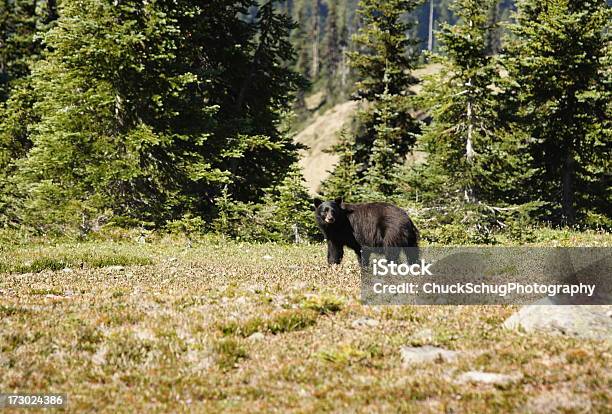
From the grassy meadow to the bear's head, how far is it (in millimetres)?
1529

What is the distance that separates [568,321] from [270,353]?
3.97 meters

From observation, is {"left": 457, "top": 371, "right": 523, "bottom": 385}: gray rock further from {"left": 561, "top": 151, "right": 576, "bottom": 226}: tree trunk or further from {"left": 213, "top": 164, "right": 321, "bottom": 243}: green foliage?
{"left": 561, "top": 151, "right": 576, "bottom": 226}: tree trunk

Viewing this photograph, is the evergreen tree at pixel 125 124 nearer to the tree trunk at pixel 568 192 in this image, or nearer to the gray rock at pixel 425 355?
the tree trunk at pixel 568 192

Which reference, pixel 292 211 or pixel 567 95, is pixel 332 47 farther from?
pixel 292 211

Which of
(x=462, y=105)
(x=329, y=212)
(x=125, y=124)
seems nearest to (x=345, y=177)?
(x=462, y=105)

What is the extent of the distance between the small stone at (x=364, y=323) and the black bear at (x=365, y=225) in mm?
3777

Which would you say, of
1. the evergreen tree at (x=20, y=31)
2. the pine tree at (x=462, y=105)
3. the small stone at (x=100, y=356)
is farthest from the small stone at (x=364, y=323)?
the evergreen tree at (x=20, y=31)

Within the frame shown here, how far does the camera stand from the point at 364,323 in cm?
827

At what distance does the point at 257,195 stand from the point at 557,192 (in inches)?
628

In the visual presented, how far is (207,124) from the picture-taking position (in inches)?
1001

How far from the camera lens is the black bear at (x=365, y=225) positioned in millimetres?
11969

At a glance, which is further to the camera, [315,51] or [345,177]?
[315,51]

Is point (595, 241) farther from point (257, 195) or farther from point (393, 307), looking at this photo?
Result: point (257, 195)

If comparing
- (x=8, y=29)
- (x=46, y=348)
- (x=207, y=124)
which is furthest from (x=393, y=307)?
(x=8, y=29)
